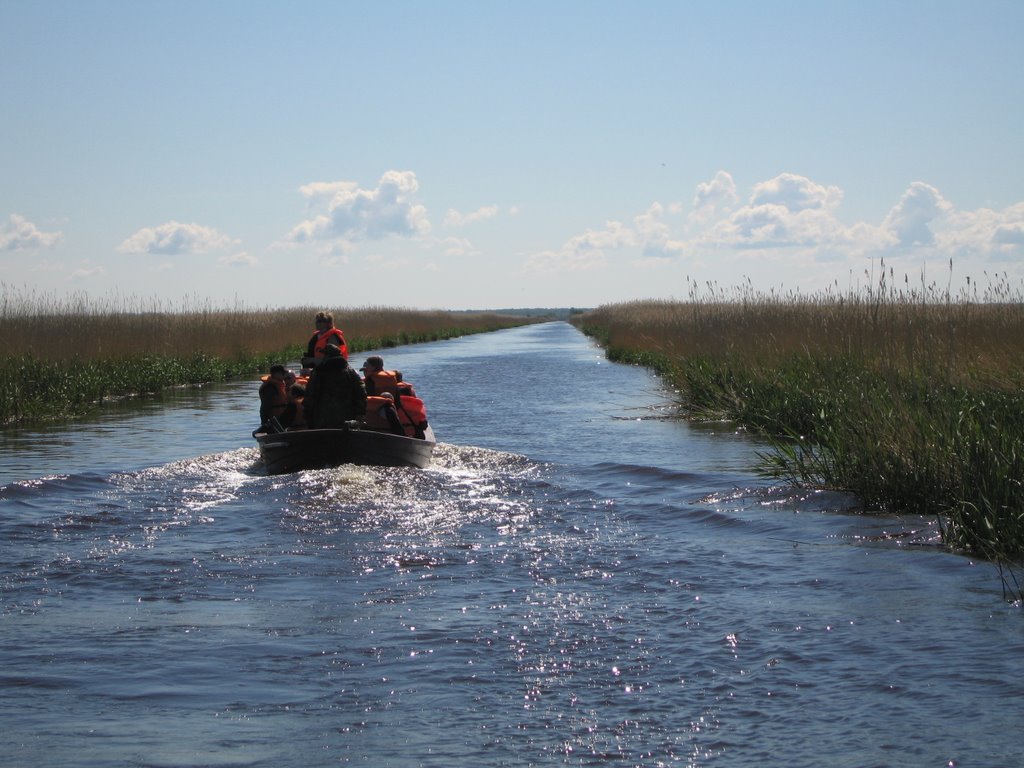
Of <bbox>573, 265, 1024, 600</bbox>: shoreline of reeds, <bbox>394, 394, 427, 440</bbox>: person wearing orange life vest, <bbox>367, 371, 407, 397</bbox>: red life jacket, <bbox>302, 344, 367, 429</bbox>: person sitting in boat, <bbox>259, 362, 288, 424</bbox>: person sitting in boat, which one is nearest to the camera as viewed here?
<bbox>573, 265, 1024, 600</bbox>: shoreline of reeds

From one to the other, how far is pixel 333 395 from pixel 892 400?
19.1ft

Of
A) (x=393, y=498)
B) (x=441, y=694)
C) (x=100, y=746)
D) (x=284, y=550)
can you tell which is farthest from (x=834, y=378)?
(x=100, y=746)

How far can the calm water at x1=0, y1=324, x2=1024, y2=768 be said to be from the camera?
5180 millimetres

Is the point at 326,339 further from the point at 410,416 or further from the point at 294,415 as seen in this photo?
the point at 410,416

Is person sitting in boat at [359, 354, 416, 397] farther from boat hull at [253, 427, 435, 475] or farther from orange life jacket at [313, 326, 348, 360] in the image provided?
boat hull at [253, 427, 435, 475]

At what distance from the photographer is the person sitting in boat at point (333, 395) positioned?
12.8 meters

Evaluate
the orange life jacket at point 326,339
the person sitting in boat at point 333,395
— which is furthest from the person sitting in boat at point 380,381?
the person sitting in boat at point 333,395

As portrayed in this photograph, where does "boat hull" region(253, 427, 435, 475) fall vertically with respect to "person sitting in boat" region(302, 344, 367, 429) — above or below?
below

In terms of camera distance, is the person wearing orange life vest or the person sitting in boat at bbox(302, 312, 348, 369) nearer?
the person wearing orange life vest

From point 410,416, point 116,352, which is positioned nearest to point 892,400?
point 410,416

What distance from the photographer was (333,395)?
12781mm

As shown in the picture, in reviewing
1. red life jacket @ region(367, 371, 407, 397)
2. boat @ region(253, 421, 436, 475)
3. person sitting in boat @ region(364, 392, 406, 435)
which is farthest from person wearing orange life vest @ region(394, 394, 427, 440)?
boat @ region(253, 421, 436, 475)

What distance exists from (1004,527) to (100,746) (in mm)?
6085

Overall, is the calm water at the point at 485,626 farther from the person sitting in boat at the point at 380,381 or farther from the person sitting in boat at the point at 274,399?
the person sitting in boat at the point at 380,381
